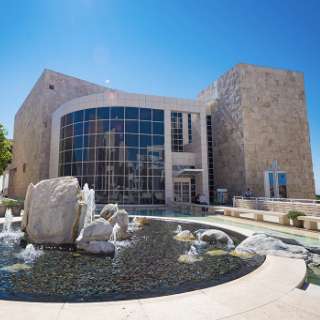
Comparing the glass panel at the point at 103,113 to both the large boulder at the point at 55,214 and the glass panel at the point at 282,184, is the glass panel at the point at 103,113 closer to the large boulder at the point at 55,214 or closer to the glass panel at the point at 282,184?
the large boulder at the point at 55,214

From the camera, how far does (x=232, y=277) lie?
232 inches

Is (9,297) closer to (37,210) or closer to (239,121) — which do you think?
(37,210)

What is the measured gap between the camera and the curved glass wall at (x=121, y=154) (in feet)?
94.1

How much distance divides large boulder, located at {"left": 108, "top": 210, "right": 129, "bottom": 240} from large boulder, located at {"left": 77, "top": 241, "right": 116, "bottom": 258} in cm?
232

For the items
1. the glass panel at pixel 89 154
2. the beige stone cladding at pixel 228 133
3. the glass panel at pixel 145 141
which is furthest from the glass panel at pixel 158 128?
the beige stone cladding at pixel 228 133

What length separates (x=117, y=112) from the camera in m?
30.1

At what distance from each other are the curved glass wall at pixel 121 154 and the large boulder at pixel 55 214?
18273 millimetres

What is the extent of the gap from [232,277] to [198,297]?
5.83ft

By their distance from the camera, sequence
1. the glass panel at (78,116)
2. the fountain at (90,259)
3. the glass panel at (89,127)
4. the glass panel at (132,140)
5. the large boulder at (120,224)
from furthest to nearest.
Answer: the glass panel at (78,116) → the glass panel at (89,127) → the glass panel at (132,140) → the large boulder at (120,224) → the fountain at (90,259)

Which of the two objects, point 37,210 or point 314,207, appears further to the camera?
point 314,207

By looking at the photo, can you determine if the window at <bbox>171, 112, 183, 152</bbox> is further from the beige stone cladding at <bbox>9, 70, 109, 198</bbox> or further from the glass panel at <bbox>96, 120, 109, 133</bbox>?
the beige stone cladding at <bbox>9, 70, 109, 198</bbox>

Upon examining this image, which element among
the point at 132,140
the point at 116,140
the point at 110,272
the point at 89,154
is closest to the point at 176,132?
the point at 132,140

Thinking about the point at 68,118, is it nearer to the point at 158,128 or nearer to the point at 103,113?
the point at 103,113

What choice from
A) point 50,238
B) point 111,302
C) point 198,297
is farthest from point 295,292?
point 50,238
